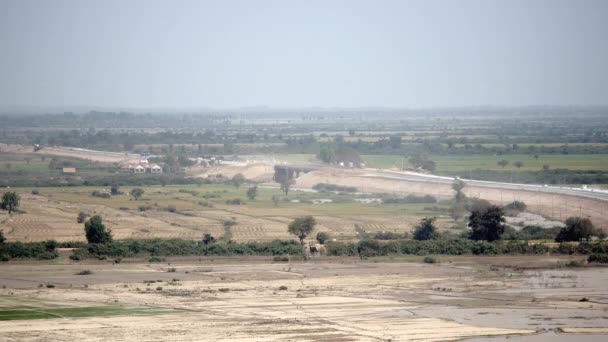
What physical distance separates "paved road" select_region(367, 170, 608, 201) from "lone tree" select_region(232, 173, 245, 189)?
33.9ft

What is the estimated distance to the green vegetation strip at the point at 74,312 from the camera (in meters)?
30.7

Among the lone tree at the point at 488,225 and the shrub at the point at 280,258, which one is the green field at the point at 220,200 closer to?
the lone tree at the point at 488,225

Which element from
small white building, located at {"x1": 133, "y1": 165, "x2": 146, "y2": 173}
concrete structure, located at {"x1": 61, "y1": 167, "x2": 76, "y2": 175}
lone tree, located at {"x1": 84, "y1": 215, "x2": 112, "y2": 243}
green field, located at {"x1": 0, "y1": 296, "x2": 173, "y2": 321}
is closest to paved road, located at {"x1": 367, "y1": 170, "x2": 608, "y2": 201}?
small white building, located at {"x1": 133, "y1": 165, "x2": 146, "y2": 173}

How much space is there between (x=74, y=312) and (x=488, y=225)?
23679mm

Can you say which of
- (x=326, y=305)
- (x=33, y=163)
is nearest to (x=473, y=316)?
(x=326, y=305)

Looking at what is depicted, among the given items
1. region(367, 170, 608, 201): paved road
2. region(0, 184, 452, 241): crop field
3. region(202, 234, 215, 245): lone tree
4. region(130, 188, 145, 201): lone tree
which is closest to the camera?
region(202, 234, 215, 245): lone tree

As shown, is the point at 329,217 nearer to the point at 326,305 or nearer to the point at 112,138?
the point at 326,305

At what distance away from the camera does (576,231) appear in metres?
48.3

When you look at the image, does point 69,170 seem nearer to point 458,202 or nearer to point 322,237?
point 458,202

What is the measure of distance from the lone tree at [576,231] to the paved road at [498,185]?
35.8ft

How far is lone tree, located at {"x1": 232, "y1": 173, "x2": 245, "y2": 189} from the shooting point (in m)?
83.2

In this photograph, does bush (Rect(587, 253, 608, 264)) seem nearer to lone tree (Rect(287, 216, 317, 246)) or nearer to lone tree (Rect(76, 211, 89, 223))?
lone tree (Rect(287, 216, 317, 246))

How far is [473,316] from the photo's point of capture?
1238 inches

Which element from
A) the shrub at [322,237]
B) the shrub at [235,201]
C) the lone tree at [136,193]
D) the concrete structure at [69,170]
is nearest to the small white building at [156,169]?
the concrete structure at [69,170]
